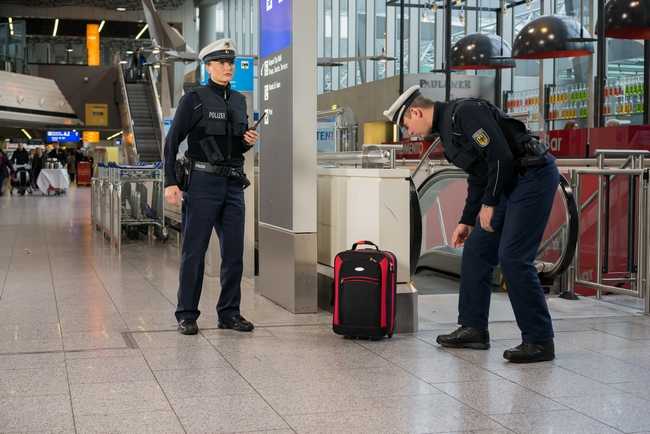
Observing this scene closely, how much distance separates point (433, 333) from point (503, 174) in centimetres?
137

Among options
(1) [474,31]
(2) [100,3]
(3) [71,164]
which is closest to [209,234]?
(1) [474,31]

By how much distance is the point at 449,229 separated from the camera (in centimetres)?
952

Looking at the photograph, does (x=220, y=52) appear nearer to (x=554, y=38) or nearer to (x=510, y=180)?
(x=510, y=180)

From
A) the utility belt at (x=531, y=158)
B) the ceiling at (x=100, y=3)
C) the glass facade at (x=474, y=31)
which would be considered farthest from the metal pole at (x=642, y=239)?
the ceiling at (x=100, y=3)

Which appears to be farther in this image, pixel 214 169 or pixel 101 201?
pixel 101 201

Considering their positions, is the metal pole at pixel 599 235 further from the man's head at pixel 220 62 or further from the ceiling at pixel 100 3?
the ceiling at pixel 100 3

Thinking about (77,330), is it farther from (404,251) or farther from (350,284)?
(404,251)

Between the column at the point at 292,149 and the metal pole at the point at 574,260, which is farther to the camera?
the metal pole at the point at 574,260

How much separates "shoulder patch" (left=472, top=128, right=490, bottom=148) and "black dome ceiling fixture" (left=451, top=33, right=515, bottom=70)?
1116 cm

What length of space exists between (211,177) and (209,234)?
0.35m

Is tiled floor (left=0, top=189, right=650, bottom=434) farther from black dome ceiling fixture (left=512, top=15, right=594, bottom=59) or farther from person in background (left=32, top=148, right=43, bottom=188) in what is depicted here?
person in background (left=32, top=148, right=43, bottom=188)

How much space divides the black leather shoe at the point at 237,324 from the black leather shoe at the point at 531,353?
1.61 meters

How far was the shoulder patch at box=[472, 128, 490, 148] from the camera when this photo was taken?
183 inches

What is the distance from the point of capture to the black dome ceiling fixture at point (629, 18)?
29.0 feet
